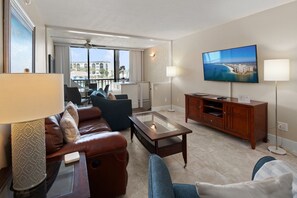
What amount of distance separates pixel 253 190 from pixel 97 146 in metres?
1.22

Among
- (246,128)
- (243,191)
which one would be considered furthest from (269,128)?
(243,191)

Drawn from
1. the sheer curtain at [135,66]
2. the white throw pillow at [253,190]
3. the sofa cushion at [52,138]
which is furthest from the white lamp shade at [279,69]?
the sheer curtain at [135,66]

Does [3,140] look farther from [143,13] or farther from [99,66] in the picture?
[99,66]

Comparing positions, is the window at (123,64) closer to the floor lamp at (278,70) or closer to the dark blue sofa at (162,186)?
the floor lamp at (278,70)

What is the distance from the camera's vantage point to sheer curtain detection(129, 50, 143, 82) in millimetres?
7324

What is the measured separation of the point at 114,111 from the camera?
11.8 ft

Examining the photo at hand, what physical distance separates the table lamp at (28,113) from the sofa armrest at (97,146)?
41 cm

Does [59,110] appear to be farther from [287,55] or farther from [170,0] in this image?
[287,55]

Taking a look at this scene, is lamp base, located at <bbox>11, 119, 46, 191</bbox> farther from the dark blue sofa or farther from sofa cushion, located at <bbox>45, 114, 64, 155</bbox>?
the dark blue sofa

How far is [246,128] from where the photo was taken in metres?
2.83

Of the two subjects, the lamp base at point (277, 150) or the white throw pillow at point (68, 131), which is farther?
the lamp base at point (277, 150)

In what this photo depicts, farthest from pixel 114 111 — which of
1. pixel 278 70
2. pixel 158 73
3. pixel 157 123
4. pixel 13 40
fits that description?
pixel 158 73

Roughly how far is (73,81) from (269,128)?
20.9 ft

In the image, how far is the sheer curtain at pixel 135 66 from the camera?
24.0 feet
